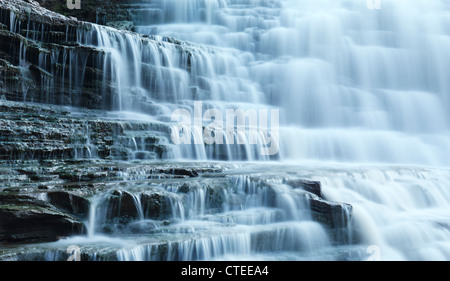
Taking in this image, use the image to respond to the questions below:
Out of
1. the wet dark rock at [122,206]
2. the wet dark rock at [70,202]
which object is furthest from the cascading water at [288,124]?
Answer: the wet dark rock at [70,202]

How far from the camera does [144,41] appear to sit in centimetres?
1074

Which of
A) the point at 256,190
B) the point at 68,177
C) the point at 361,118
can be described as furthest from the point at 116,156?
the point at 361,118

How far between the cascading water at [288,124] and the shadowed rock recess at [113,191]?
31 mm

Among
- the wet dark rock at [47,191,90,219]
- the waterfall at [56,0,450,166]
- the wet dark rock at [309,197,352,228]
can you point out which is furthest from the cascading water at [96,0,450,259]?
the wet dark rock at [47,191,90,219]

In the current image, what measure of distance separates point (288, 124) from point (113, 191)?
8171mm

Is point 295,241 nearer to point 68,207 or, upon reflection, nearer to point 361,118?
point 68,207

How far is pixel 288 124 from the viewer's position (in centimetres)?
1207

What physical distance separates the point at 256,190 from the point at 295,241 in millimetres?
1087

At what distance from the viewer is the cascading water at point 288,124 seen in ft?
16.1

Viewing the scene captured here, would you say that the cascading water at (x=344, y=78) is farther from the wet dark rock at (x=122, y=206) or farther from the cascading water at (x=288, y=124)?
the wet dark rock at (x=122, y=206)

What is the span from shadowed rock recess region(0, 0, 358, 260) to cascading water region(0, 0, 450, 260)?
3cm

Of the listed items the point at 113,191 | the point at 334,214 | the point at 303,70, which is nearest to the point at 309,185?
the point at 334,214

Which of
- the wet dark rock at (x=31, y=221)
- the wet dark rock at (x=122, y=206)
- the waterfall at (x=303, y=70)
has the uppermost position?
the waterfall at (x=303, y=70)

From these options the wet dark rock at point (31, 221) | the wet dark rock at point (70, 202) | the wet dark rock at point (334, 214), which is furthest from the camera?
the wet dark rock at point (334, 214)
